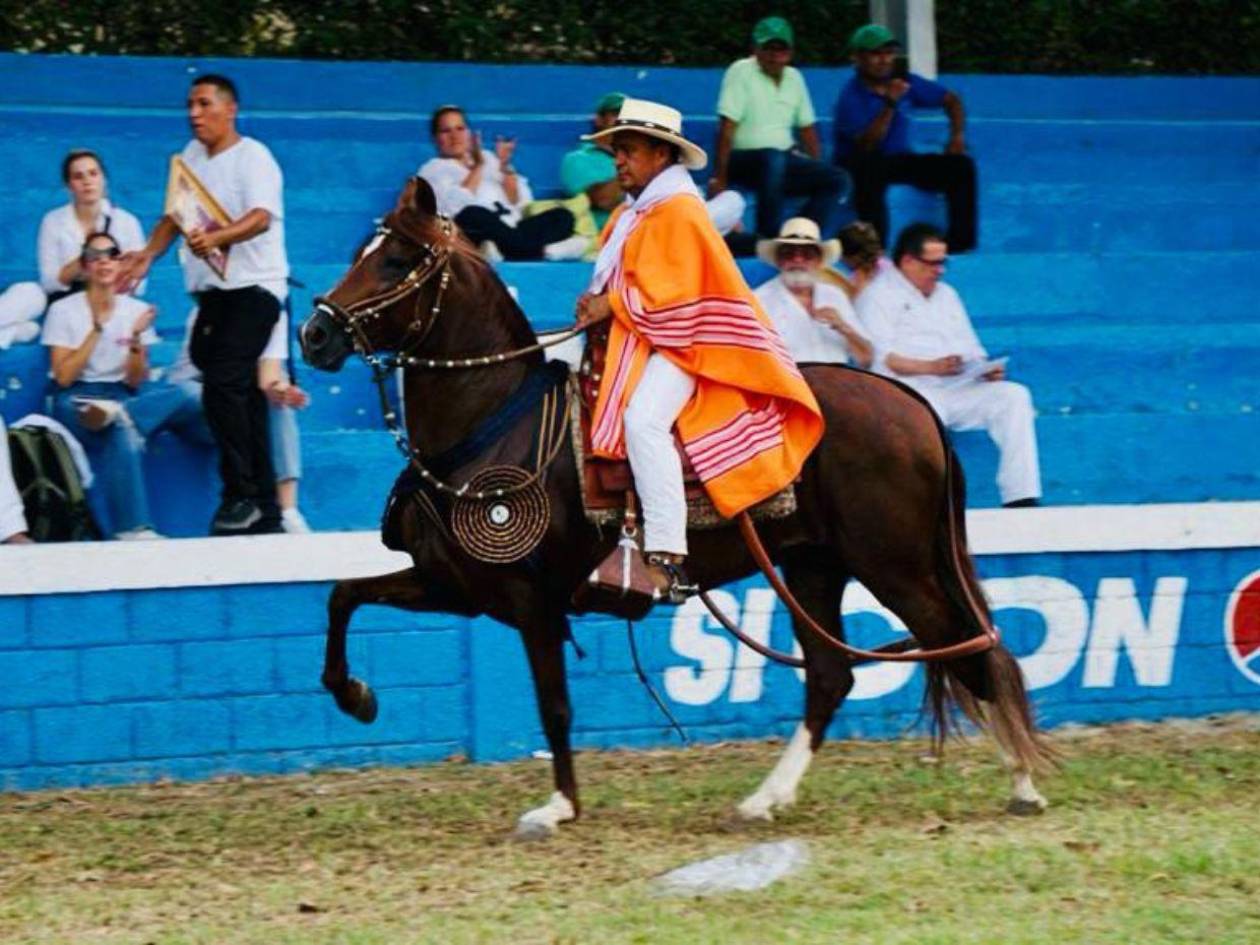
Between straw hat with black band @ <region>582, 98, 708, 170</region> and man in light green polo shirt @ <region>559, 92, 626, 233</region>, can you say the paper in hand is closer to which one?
man in light green polo shirt @ <region>559, 92, 626, 233</region>

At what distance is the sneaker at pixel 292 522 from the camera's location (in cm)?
1084

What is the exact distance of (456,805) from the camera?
9148 millimetres

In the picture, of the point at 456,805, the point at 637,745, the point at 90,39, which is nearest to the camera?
the point at 456,805

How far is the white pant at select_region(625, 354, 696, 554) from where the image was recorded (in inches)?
323

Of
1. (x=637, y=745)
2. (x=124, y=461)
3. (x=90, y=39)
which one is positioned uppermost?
(x=90, y=39)

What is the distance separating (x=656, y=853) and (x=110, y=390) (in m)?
4.29

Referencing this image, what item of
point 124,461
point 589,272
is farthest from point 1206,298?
point 124,461

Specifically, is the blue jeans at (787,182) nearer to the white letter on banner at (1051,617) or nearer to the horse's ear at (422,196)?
the white letter on banner at (1051,617)

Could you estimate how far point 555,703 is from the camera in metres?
8.53

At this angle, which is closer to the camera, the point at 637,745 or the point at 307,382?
the point at 637,745

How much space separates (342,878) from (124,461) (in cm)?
359

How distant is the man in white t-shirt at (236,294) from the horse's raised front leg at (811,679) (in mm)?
2819

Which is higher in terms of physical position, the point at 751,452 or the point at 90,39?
the point at 90,39

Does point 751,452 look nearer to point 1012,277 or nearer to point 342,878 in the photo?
point 342,878
